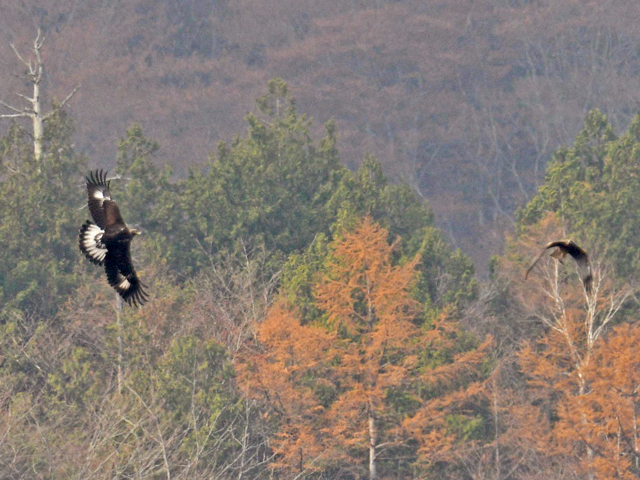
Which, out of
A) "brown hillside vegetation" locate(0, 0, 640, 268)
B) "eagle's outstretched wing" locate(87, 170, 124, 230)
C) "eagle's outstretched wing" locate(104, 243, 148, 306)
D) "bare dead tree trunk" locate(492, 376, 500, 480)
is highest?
"eagle's outstretched wing" locate(87, 170, 124, 230)

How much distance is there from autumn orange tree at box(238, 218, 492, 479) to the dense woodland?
0.20 feet

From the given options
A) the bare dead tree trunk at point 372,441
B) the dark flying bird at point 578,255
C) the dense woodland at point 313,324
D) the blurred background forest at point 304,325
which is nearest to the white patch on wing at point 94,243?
the dark flying bird at point 578,255

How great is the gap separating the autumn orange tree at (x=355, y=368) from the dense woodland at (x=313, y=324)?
6 cm

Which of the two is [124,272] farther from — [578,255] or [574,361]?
[574,361]

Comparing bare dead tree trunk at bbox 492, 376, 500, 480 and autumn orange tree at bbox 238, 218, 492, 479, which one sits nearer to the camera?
autumn orange tree at bbox 238, 218, 492, 479

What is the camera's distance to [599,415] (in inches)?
1266

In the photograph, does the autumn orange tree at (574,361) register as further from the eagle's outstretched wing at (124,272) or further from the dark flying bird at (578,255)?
the dark flying bird at (578,255)

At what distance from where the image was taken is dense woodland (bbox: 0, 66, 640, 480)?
103 feet

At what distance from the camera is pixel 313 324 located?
112 ft

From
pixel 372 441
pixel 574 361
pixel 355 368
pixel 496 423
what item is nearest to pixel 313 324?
pixel 355 368

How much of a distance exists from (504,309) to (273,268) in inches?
239

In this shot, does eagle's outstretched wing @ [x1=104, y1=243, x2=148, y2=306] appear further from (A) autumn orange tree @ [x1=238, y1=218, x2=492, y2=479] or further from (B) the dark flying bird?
(A) autumn orange tree @ [x1=238, y1=218, x2=492, y2=479]

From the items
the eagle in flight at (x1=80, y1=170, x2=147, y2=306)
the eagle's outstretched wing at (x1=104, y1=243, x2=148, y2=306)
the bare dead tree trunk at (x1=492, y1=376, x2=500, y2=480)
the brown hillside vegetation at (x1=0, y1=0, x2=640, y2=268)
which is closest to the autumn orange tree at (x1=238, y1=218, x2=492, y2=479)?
the bare dead tree trunk at (x1=492, y1=376, x2=500, y2=480)

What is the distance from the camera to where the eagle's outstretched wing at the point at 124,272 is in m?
15.0
